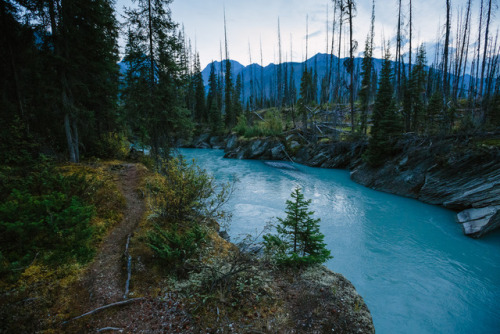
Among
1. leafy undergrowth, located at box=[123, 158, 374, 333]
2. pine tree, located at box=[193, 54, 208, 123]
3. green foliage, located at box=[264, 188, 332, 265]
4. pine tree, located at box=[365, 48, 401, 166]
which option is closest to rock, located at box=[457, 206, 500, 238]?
pine tree, located at box=[365, 48, 401, 166]

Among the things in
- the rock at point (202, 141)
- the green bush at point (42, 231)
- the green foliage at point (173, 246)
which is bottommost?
the green foliage at point (173, 246)

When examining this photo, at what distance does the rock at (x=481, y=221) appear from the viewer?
9.65 metres

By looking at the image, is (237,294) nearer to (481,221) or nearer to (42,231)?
(42,231)

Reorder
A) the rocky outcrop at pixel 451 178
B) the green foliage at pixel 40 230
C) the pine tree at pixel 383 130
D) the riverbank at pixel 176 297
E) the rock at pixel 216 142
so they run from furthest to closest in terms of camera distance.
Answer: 1. the rock at pixel 216 142
2. the pine tree at pixel 383 130
3. the rocky outcrop at pixel 451 178
4. the green foliage at pixel 40 230
5. the riverbank at pixel 176 297

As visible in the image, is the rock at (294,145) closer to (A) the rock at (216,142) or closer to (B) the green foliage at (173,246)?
(A) the rock at (216,142)

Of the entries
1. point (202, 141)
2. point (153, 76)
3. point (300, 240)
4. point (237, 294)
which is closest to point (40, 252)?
point (237, 294)

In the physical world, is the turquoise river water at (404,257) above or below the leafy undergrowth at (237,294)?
below

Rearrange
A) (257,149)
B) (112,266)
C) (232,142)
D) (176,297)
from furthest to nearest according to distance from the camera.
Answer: (232,142)
(257,149)
(112,266)
(176,297)

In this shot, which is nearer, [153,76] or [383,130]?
[153,76]

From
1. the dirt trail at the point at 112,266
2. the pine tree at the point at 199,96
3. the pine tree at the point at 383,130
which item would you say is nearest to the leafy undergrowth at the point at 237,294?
the dirt trail at the point at 112,266

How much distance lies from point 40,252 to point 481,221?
1618 cm

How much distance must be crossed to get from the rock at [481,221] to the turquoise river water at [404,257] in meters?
0.32

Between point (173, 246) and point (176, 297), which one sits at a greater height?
point (173, 246)

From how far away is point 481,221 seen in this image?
32.4ft
